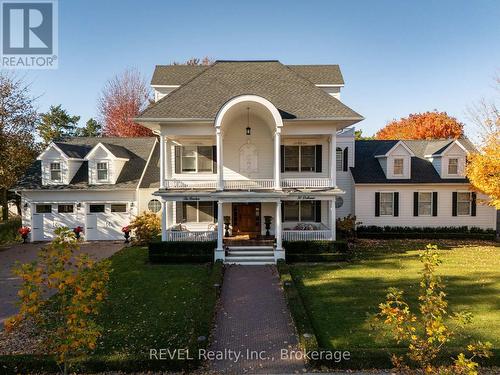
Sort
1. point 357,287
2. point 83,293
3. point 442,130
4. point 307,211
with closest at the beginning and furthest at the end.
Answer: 1. point 83,293
2. point 357,287
3. point 307,211
4. point 442,130

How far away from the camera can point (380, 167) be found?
23766 mm

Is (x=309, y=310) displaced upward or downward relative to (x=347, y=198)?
downward

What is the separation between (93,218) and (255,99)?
580 inches

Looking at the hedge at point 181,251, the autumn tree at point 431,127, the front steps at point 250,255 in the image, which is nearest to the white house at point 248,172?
the front steps at point 250,255

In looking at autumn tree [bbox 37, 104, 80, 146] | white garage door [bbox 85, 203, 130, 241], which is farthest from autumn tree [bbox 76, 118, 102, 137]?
white garage door [bbox 85, 203, 130, 241]

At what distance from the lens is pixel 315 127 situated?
1705cm

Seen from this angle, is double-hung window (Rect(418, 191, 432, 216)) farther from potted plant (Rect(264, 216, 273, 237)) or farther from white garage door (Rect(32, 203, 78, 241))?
white garage door (Rect(32, 203, 78, 241))

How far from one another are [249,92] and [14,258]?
54.2 ft

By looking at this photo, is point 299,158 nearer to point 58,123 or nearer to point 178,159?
point 178,159

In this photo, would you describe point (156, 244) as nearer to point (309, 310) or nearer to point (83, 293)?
point (309, 310)

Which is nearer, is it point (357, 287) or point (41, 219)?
point (357, 287)

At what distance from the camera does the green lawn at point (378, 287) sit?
855 centimetres

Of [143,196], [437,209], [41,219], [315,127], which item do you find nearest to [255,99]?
[315,127]

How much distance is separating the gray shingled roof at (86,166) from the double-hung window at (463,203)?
23.6m
